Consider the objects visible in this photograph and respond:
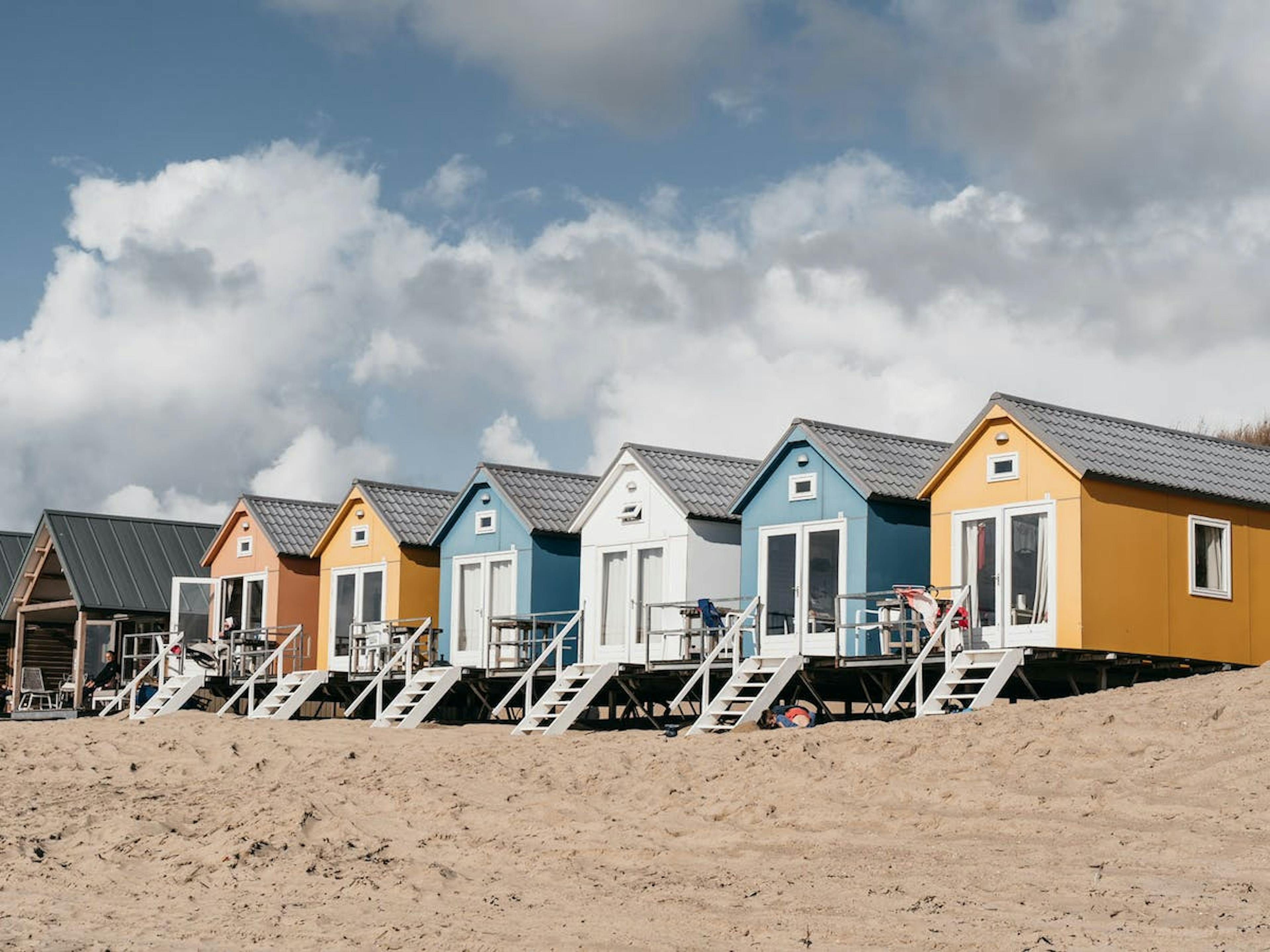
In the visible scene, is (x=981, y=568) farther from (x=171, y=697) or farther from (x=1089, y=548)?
(x=171, y=697)

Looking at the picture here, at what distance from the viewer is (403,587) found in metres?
31.8

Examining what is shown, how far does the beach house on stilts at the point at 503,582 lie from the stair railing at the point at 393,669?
0.19m

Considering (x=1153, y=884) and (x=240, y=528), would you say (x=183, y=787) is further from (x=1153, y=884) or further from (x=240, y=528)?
(x=240, y=528)

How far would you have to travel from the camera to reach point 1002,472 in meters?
22.9

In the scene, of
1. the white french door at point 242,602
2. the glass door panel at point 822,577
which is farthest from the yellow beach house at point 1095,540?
the white french door at point 242,602

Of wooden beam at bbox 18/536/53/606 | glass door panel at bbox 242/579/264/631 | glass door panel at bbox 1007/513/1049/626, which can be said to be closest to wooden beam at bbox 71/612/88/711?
wooden beam at bbox 18/536/53/606

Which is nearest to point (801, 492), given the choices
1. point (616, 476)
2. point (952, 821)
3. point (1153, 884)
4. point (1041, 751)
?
point (616, 476)

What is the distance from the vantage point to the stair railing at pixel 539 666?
25562mm

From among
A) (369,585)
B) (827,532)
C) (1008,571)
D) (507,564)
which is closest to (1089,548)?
(1008,571)

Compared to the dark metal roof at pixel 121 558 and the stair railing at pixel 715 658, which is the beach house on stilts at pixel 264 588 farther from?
the stair railing at pixel 715 658

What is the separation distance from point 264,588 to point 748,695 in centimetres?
1414

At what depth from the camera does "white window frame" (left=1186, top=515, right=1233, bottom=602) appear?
22.8m

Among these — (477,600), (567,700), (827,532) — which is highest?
(827,532)

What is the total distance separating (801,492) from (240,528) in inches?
593
